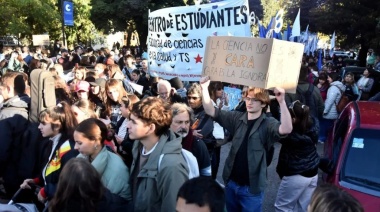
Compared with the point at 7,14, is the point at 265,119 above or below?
below

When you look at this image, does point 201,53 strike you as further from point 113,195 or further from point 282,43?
point 113,195

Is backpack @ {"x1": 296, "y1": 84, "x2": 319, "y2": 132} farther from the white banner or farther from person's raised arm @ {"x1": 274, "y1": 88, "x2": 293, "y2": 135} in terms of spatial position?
person's raised arm @ {"x1": 274, "y1": 88, "x2": 293, "y2": 135}

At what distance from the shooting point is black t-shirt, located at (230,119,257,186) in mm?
3807

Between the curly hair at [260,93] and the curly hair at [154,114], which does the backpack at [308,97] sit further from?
the curly hair at [154,114]

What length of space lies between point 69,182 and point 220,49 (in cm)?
209

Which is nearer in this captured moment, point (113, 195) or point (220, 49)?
point (113, 195)

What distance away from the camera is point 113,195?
2766 mm

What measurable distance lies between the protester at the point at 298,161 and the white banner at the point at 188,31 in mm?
1500

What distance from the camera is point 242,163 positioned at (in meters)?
3.82

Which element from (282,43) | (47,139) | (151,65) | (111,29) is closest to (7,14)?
(111,29)

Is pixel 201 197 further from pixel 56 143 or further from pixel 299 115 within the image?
pixel 299 115

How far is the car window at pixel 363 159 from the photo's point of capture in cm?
387

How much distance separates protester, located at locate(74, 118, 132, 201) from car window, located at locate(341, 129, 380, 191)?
2.18 m

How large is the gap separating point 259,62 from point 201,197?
169cm
